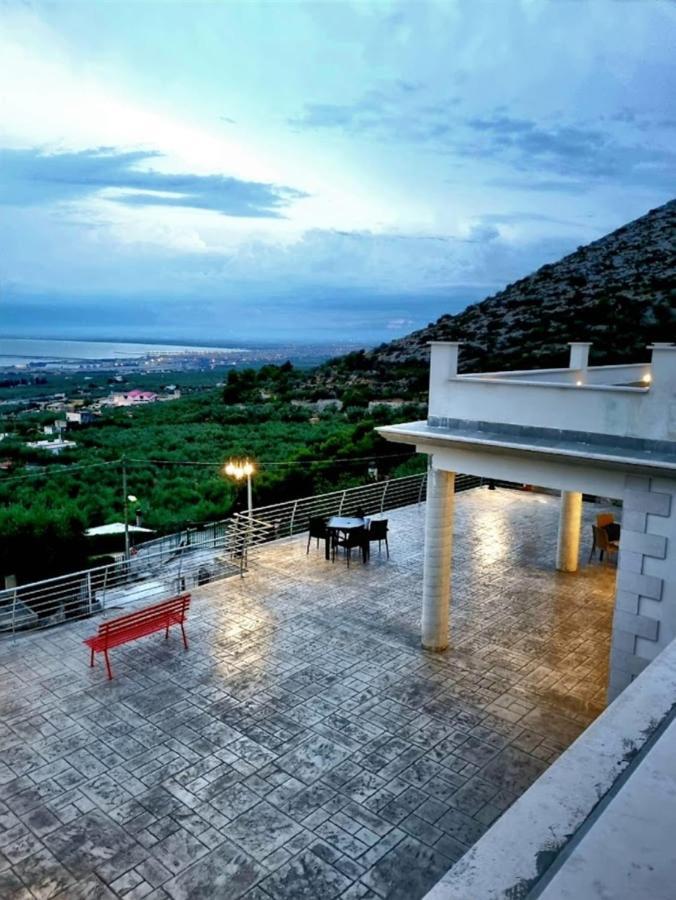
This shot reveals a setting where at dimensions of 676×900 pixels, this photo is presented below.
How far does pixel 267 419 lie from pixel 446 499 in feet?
98.2

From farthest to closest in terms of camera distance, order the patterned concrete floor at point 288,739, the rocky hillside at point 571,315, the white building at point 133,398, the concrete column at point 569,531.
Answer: the white building at point 133,398, the rocky hillside at point 571,315, the concrete column at point 569,531, the patterned concrete floor at point 288,739

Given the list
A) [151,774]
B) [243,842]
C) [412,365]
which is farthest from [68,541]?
[412,365]

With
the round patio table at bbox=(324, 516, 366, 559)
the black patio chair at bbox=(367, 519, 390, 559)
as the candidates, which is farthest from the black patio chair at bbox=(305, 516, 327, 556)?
the black patio chair at bbox=(367, 519, 390, 559)

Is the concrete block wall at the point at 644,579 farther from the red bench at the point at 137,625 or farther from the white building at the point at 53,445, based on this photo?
the white building at the point at 53,445

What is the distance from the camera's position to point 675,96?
32.9m

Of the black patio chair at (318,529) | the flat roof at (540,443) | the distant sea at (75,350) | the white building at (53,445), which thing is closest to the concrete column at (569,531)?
the flat roof at (540,443)

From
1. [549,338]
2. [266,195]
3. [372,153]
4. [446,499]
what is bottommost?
[446,499]

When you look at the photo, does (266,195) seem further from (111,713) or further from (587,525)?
(111,713)

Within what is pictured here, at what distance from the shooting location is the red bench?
7.53m

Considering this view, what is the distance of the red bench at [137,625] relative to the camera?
7.53 meters

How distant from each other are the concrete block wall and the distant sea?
2471 inches

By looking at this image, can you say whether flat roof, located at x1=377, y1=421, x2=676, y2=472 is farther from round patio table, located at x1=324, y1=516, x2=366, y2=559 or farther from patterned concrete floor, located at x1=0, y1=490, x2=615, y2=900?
round patio table, located at x1=324, y1=516, x2=366, y2=559

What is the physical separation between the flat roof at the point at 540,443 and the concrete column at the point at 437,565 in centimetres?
74

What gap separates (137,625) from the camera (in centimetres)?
808
